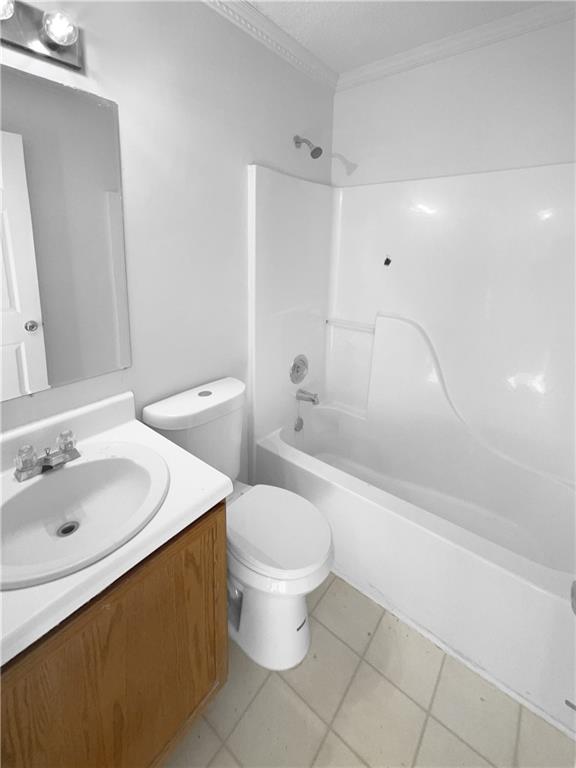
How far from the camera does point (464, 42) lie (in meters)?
1.59

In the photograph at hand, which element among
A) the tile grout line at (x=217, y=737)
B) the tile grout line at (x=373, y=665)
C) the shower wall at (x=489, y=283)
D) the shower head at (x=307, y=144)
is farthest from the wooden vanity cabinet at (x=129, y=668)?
the shower head at (x=307, y=144)

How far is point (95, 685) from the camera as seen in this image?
32.1 inches

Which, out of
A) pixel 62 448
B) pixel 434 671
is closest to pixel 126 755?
pixel 62 448

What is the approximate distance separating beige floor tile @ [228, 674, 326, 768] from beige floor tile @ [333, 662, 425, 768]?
92 mm

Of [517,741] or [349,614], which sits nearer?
[517,741]

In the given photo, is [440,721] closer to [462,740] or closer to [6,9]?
[462,740]

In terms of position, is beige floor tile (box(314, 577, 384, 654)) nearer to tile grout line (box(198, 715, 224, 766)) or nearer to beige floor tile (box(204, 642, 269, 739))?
beige floor tile (box(204, 642, 269, 739))

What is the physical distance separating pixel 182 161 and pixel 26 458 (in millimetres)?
1064

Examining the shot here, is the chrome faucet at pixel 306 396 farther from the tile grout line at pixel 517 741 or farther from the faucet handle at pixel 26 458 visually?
the tile grout line at pixel 517 741

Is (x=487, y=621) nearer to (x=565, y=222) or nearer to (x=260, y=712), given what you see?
(x=260, y=712)

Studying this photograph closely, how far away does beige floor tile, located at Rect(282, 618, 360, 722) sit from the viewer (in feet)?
4.28

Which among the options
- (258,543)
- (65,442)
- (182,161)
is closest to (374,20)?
(182,161)

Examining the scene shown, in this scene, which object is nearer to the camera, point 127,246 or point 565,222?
point 127,246

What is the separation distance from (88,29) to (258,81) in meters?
0.70
